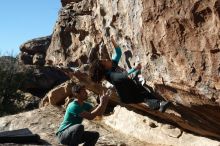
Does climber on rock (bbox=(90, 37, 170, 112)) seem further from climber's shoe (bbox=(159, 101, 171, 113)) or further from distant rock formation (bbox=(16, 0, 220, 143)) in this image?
distant rock formation (bbox=(16, 0, 220, 143))

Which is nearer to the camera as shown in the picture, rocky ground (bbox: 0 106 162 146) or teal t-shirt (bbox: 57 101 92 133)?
teal t-shirt (bbox: 57 101 92 133)

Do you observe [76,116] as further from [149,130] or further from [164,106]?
[149,130]

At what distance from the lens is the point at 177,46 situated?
8898 mm

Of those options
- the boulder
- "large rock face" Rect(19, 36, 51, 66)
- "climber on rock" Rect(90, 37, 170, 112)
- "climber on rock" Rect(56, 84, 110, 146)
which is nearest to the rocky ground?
the boulder

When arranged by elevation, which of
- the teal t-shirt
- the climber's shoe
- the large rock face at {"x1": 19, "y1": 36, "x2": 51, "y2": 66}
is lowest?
the large rock face at {"x1": 19, "y1": 36, "x2": 51, "y2": 66}

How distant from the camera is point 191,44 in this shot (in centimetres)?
862

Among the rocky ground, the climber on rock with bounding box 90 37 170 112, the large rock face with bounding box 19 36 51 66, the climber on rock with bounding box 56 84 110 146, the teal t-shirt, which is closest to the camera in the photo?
the climber on rock with bounding box 56 84 110 146

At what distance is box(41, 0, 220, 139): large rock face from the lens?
27.3 ft

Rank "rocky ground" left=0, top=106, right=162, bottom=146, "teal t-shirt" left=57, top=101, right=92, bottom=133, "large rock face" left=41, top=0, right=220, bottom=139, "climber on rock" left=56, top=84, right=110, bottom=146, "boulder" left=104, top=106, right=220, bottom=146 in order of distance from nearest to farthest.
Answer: "climber on rock" left=56, top=84, right=110, bottom=146, "teal t-shirt" left=57, top=101, right=92, bottom=133, "large rock face" left=41, top=0, right=220, bottom=139, "boulder" left=104, top=106, right=220, bottom=146, "rocky ground" left=0, top=106, right=162, bottom=146

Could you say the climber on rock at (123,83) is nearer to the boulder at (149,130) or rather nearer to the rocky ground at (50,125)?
the boulder at (149,130)

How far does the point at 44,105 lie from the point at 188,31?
10396mm

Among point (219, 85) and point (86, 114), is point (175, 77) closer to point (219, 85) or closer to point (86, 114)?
point (219, 85)

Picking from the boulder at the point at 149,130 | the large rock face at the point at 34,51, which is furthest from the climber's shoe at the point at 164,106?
the large rock face at the point at 34,51

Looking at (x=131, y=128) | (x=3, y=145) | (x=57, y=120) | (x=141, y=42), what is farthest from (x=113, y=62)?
(x=57, y=120)
